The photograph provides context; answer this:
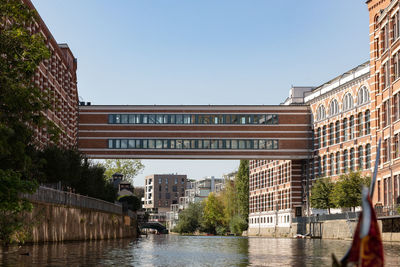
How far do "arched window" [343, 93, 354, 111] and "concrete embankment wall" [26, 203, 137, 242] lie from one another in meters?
30.8

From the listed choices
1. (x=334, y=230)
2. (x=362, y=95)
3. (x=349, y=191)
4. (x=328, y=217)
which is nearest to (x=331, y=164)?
(x=328, y=217)

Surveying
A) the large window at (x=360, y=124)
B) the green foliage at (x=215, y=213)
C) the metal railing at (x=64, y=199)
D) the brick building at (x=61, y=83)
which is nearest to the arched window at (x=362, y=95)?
the large window at (x=360, y=124)

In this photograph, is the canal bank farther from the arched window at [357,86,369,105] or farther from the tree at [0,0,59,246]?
the arched window at [357,86,369,105]

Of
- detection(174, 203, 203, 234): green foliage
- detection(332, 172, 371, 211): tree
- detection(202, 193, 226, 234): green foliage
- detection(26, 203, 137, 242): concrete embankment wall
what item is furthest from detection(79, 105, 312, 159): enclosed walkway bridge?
detection(174, 203, 203, 234): green foliage

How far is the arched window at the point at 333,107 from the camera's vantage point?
80812 mm

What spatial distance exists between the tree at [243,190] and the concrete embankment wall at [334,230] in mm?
6397

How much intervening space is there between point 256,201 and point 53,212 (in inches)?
3012

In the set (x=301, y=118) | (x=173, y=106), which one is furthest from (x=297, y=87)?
(x=173, y=106)

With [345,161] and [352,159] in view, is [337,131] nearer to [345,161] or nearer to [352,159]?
[345,161]

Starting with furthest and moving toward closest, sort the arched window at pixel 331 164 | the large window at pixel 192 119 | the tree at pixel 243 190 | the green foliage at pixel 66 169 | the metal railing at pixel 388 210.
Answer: the tree at pixel 243 190 < the large window at pixel 192 119 < the arched window at pixel 331 164 < the metal railing at pixel 388 210 < the green foliage at pixel 66 169

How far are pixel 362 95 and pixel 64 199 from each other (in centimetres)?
4284

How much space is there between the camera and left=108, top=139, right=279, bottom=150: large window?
8225 cm

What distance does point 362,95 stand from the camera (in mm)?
74125

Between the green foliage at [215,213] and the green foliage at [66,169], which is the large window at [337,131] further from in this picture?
the green foliage at [215,213]
